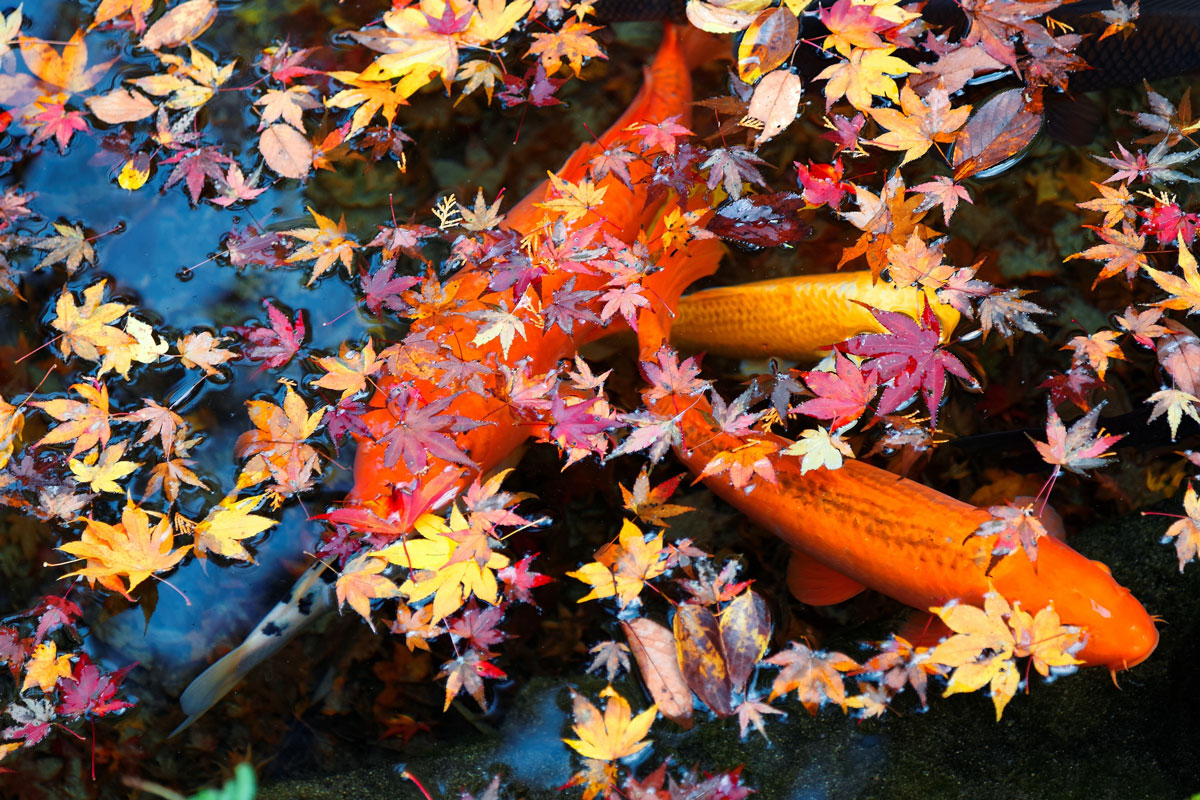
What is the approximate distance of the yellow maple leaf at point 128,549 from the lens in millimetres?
2520

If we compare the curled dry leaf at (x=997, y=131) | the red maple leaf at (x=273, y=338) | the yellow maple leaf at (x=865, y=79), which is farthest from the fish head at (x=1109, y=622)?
the red maple leaf at (x=273, y=338)

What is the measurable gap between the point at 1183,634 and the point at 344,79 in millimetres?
3674

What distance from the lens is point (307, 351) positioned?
2.92m

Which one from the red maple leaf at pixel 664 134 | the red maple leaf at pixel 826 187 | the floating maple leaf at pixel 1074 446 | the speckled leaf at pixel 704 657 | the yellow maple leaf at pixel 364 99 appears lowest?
the speckled leaf at pixel 704 657

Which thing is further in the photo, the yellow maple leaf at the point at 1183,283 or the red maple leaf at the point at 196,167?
the red maple leaf at the point at 196,167

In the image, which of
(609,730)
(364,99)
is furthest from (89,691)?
(364,99)

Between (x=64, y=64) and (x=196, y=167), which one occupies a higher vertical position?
(x=64, y=64)

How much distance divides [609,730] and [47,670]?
78.6 inches

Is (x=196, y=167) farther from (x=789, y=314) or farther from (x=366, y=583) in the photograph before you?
(x=789, y=314)

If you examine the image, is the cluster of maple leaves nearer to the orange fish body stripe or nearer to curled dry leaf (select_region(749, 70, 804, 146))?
curled dry leaf (select_region(749, 70, 804, 146))

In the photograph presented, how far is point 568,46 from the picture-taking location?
3.25 metres

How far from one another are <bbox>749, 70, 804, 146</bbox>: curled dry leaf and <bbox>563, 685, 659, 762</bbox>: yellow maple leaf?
6.50 feet

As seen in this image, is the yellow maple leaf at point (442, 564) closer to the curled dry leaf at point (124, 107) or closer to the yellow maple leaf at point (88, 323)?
the yellow maple leaf at point (88, 323)

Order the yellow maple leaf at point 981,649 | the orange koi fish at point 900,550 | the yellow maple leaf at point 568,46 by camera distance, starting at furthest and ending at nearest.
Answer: the yellow maple leaf at point 568,46
the orange koi fish at point 900,550
the yellow maple leaf at point 981,649
